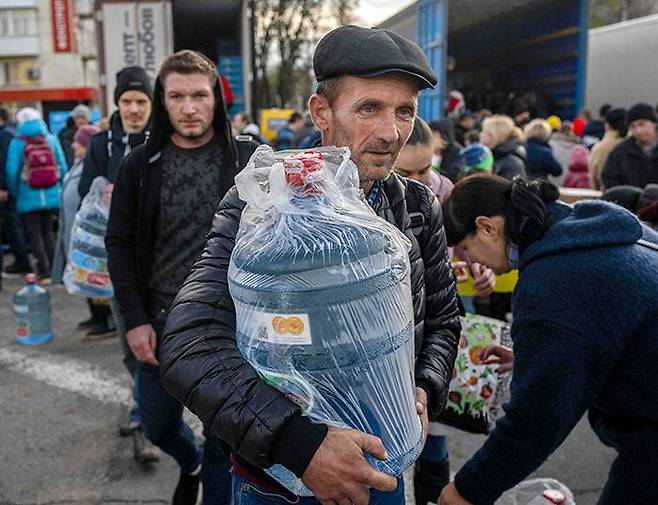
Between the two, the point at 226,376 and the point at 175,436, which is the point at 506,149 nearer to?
the point at 175,436

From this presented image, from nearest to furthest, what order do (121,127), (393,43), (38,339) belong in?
(393,43), (121,127), (38,339)

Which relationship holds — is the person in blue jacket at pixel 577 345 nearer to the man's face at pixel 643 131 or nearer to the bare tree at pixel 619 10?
the man's face at pixel 643 131

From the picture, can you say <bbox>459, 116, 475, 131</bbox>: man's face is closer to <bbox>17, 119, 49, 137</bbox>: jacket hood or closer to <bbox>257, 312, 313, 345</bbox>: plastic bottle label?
<bbox>17, 119, 49, 137</bbox>: jacket hood

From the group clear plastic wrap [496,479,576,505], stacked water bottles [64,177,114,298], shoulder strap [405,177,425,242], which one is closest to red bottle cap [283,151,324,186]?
shoulder strap [405,177,425,242]

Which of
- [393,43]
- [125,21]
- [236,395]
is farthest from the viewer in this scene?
[125,21]

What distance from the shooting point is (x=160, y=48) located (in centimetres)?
920

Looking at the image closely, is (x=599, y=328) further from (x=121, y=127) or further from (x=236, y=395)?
(x=121, y=127)

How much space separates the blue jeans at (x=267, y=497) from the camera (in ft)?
5.22

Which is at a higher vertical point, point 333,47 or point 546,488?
point 333,47

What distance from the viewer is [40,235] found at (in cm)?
765

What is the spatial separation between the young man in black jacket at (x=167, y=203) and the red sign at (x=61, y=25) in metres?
38.0

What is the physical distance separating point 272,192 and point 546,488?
1.66 metres

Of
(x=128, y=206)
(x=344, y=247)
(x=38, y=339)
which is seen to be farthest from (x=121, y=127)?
(x=344, y=247)

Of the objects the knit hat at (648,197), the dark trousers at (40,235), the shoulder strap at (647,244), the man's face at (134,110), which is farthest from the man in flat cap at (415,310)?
the dark trousers at (40,235)
